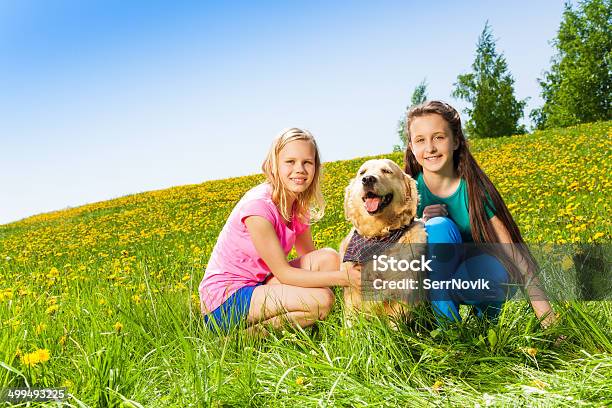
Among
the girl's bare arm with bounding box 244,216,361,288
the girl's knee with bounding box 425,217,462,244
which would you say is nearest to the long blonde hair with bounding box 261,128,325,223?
the girl's bare arm with bounding box 244,216,361,288

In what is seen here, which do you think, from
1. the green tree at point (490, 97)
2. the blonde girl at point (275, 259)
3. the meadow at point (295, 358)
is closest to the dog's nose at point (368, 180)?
the blonde girl at point (275, 259)

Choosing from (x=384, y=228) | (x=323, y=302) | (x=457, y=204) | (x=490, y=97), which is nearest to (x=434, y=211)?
(x=457, y=204)

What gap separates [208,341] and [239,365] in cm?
40

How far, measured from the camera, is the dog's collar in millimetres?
3232

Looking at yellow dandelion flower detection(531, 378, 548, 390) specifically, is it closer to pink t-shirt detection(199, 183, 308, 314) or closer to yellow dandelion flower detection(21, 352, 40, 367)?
pink t-shirt detection(199, 183, 308, 314)

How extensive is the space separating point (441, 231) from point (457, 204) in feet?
1.21

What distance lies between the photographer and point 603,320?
3363 millimetres

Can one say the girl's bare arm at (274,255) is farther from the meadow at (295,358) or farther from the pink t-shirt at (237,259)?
the meadow at (295,358)

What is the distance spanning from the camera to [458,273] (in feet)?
11.0

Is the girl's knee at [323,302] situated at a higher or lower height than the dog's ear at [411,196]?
lower

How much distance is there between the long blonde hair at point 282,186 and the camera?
12.0 ft

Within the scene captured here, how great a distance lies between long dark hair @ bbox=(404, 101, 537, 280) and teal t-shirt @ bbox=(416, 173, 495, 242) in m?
0.05

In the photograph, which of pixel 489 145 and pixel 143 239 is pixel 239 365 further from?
Result: pixel 489 145

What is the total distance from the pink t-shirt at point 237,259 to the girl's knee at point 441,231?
3.22ft
